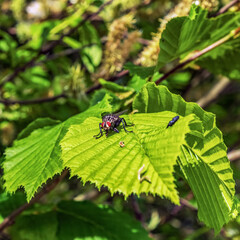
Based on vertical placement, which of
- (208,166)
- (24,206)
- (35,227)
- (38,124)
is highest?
(38,124)

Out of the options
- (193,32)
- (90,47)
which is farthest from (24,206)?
(90,47)

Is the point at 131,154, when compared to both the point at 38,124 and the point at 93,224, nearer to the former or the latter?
the point at 38,124

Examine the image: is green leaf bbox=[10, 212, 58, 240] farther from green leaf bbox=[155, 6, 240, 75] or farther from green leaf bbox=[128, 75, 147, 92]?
green leaf bbox=[155, 6, 240, 75]

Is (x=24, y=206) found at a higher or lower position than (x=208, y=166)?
lower

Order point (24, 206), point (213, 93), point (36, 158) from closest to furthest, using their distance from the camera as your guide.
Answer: point (36, 158)
point (24, 206)
point (213, 93)

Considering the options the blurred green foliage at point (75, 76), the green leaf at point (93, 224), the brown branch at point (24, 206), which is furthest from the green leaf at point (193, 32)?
the green leaf at point (93, 224)

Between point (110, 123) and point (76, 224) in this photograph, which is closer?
point (110, 123)

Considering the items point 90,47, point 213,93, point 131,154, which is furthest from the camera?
point 213,93

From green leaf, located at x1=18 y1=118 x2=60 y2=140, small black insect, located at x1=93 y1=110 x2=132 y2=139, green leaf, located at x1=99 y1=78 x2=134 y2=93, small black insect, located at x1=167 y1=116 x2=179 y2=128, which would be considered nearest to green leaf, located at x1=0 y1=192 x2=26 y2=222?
green leaf, located at x1=18 y1=118 x2=60 y2=140
